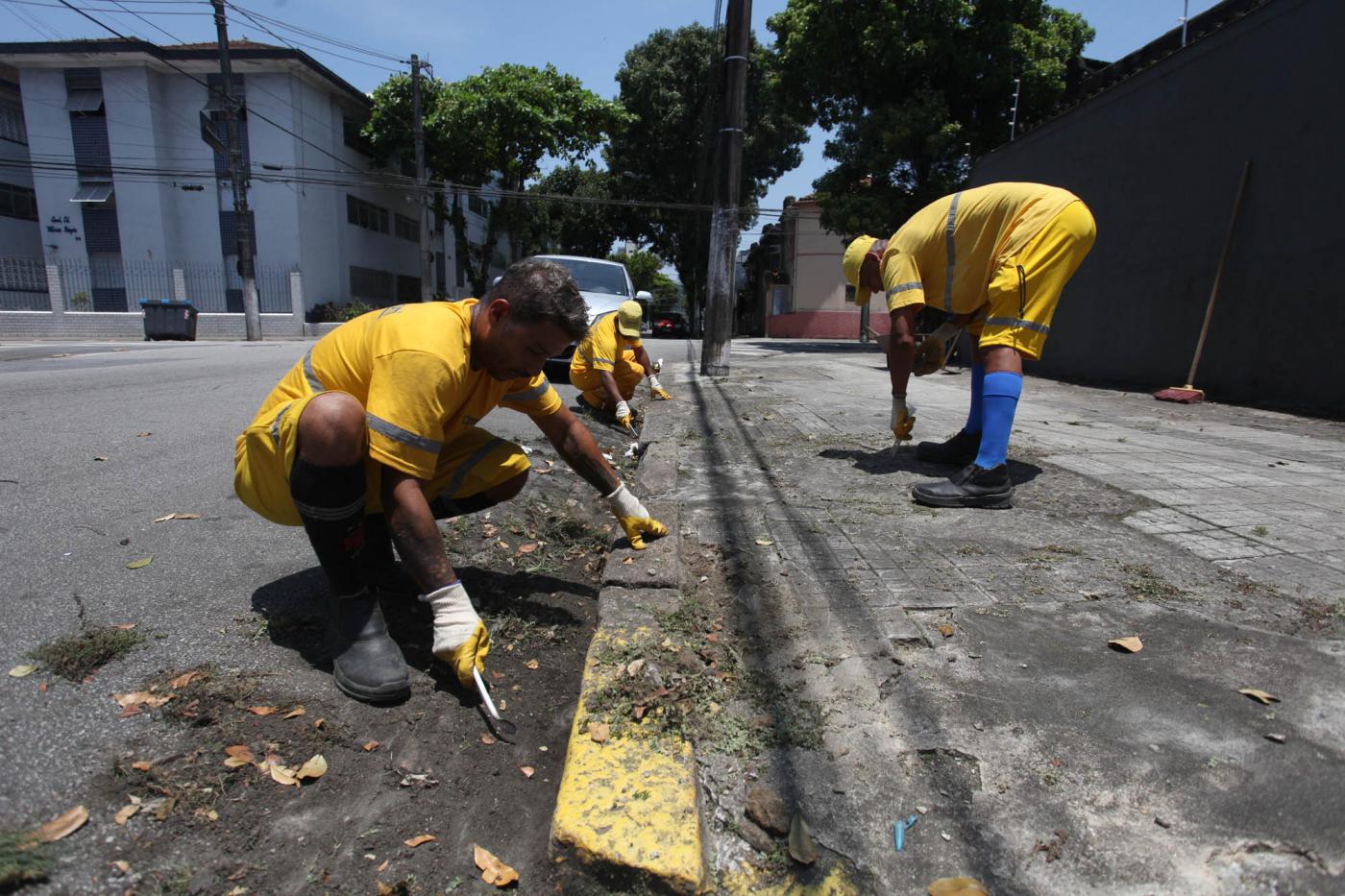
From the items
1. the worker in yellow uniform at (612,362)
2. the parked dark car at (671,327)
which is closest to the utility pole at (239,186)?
the parked dark car at (671,327)

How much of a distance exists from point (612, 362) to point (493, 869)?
15.5 ft

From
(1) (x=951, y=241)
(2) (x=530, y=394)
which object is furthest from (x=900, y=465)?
(2) (x=530, y=394)

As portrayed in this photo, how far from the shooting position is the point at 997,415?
3.39 meters

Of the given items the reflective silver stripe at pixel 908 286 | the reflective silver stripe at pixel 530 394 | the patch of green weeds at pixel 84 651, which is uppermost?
the reflective silver stripe at pixel 908 286

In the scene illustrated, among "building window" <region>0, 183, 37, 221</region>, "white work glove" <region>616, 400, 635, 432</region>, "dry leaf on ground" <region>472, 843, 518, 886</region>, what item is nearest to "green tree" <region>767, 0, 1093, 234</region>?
"white work glove" <region>616, 400, 635, 432</region>

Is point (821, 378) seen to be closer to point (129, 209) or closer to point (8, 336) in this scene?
point (8, 336)

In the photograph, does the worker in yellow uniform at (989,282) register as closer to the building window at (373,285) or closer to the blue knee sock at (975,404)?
the blue knee sock at (975,404)

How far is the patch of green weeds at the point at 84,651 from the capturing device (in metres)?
1.89

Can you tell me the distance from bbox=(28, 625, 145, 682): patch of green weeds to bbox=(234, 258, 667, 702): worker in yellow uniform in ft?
1.60

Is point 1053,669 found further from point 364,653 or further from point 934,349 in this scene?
point 934,349

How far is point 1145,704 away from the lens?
176 cm

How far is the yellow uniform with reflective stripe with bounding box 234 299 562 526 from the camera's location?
184cm

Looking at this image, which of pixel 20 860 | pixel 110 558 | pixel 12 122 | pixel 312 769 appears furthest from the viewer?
pixel 12 122

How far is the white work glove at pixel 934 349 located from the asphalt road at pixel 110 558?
8.48ft
